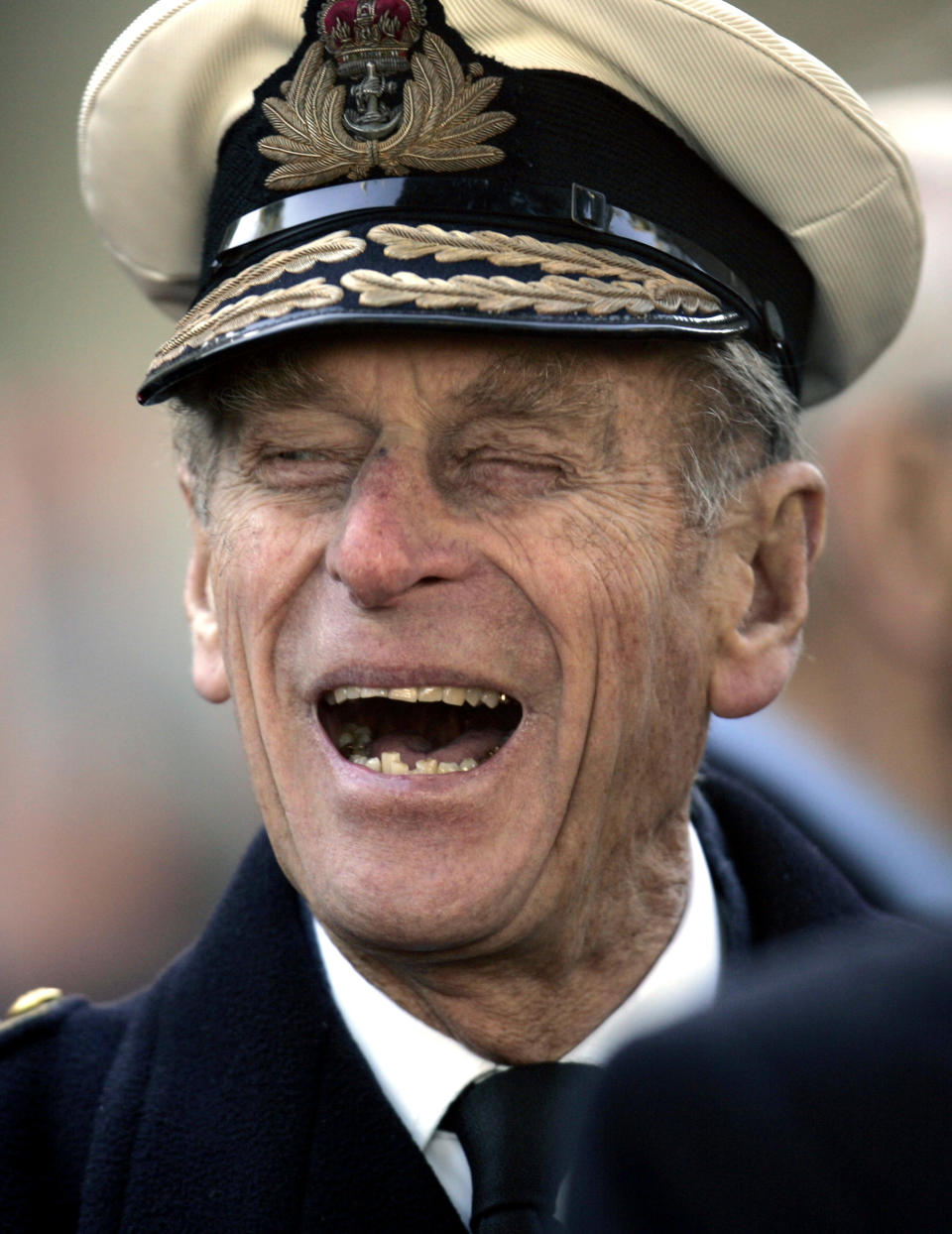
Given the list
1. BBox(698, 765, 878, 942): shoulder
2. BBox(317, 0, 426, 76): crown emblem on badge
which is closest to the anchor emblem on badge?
BBox(317, 0, 426, 76): crown emblem on badge

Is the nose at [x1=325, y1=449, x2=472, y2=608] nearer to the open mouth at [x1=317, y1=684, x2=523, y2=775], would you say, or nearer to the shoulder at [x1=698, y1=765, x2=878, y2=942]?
the open mouth at [x1=317, y1=684, x2=523, y2=775]

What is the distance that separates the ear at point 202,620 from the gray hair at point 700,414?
0.21 ft

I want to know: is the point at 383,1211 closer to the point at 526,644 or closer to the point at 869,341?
the point at 526,644

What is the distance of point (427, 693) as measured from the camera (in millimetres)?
1935

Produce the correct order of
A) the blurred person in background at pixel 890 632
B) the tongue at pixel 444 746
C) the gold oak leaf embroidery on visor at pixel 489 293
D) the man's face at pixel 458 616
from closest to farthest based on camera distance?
the gold oak leaf embroidery on visor at pixel 489 293, the man's face at pixel 458 616, the tongue at pixel 444 746, the blurred person in background at pixel 890 632

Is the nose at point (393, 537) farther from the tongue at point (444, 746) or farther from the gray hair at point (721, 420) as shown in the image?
the gray hair at point (721, 420)

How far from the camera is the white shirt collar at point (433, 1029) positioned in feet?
6.76

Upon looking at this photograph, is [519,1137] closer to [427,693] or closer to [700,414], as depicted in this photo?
[427,693]

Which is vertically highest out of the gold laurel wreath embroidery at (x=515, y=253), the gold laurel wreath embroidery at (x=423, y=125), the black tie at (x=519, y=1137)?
the gold laurel wreath embroidery at (x=423, y=125)


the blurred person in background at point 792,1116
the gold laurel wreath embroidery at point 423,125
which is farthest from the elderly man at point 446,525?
the blurred person in background at point 792,1116

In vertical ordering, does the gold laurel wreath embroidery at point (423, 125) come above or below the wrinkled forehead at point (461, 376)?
above

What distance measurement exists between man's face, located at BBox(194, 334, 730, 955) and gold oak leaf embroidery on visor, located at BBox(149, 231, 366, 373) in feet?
0.35

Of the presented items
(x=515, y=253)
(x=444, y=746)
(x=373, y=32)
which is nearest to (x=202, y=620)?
(x=444, y=746)

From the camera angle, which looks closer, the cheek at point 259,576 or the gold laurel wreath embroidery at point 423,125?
the gold laurel wreath embroidery at point 423,125
